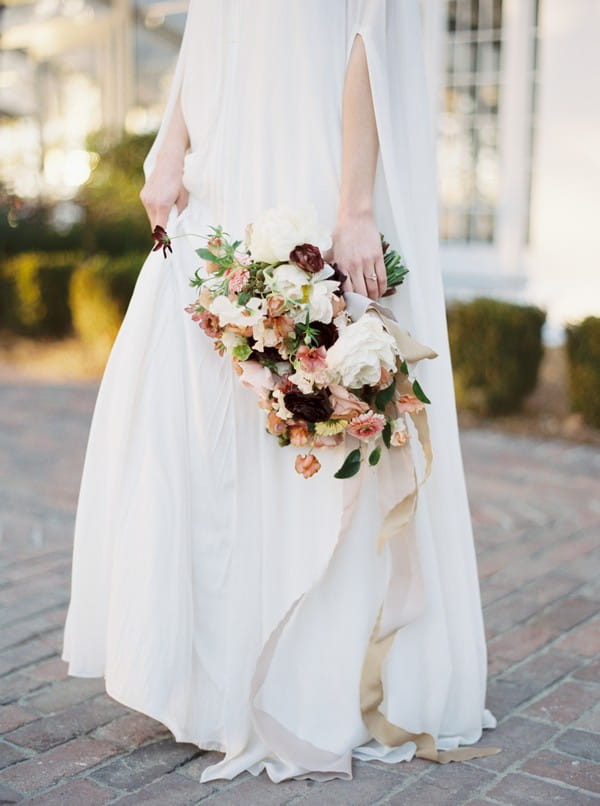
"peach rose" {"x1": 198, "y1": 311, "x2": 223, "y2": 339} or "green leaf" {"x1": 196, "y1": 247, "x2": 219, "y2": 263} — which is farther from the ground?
"green leaf" {"x1": 196, "y1": 247, "x2": 219, "y2": 263}

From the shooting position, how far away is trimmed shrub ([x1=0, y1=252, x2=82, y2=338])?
8570 millimetres

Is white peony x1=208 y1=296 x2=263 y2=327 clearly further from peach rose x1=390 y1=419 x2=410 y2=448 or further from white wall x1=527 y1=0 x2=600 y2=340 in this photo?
white wall x1=527 y1=0 x2=600 y2=340

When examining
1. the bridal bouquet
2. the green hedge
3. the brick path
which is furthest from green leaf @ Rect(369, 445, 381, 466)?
the green hedge

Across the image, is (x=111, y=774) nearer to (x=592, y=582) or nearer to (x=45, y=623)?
(x=45, y=623)

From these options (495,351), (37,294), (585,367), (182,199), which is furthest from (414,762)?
(37,294)

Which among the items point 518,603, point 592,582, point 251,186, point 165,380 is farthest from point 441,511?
point 592,582

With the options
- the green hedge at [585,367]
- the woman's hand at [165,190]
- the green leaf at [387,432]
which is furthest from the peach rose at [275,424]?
the green hedge at [585,367]

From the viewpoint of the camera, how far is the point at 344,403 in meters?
2.16

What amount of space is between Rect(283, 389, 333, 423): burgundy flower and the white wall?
630 centimetres

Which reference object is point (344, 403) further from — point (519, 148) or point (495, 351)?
point (519, 148)

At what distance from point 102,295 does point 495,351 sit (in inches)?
126

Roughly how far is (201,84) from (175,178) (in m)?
0.24

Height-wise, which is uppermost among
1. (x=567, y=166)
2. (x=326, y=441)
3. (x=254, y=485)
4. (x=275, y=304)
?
(x=567, y=166)

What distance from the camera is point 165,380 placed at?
2.33 metres
